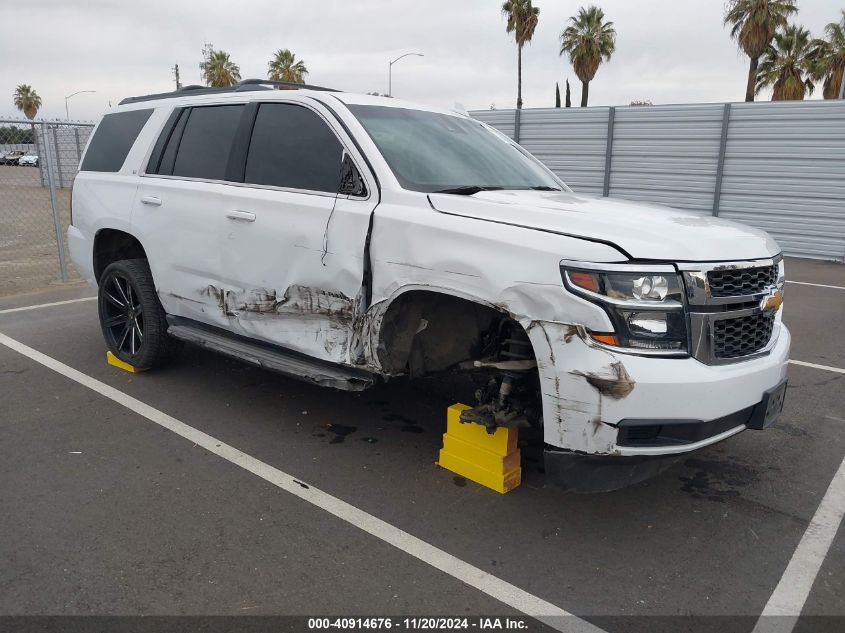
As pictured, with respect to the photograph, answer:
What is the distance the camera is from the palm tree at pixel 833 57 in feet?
111

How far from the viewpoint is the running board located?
148 inches

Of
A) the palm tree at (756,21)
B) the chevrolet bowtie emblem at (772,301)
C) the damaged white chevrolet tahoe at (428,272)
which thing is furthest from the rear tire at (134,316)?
the palm tree at (756,21)

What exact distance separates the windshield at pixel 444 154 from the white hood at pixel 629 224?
312 mm

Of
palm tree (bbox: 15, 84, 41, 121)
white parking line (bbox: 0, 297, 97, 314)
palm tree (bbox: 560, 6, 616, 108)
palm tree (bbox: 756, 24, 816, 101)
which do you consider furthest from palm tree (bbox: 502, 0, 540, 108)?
palm tree (bbox: 15, 84, 41, 121)

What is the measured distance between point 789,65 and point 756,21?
852cm

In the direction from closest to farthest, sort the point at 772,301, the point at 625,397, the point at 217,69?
1. the point at 625,397
2. the point at 772,301
3. the point at 217,69

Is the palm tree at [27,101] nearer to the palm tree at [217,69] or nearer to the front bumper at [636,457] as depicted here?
the palm tree at [217,69]

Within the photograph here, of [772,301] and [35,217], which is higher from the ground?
[772,301]

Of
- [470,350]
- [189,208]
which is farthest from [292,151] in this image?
[470,350]

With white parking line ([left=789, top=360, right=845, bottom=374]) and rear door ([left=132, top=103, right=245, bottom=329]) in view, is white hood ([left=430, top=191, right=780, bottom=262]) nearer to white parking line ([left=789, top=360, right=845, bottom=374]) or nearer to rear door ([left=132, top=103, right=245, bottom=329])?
rear door ([left=132, top=103, right=245, bottom=329])

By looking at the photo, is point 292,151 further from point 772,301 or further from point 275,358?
point 772,301

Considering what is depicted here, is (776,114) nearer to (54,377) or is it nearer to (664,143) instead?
(664,143)

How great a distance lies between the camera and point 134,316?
5219 millimetres

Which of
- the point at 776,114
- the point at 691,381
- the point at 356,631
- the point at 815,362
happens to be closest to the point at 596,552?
the point at 691,381
